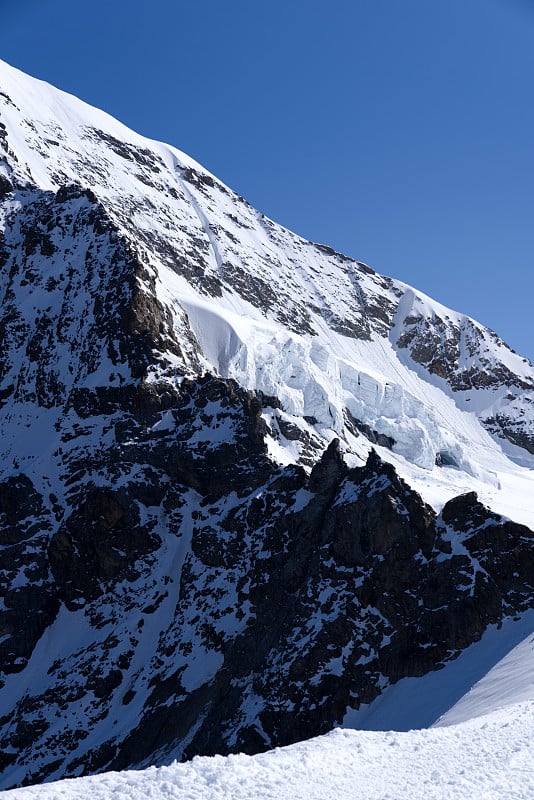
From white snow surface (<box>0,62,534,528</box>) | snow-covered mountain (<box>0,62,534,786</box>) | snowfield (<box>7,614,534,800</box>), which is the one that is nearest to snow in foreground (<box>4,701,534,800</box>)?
snowfield (<box>7,614,534,800</box>)

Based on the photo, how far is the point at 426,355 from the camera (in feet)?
591

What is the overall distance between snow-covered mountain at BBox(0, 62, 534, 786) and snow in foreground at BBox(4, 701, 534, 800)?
99.6ft

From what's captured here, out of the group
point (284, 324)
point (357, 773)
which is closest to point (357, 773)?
point (357, 773)

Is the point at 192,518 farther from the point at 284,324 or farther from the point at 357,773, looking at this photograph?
the point at 284,324

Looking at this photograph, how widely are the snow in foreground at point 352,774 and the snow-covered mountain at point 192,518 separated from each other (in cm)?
3035

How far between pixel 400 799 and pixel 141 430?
6863 cm

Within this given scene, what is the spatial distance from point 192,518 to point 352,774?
57.4 meters

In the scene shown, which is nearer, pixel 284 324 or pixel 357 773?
pixel 357 773

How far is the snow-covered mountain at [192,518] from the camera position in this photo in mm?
70250

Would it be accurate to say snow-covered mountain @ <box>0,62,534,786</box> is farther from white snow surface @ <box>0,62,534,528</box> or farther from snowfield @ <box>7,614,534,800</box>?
snowfield @ <box>7,614,534,800</box>

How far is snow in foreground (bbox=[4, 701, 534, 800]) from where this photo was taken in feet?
101

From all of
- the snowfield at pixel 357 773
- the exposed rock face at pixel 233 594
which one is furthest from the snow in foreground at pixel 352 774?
the exposed rock face at pixel 233 594

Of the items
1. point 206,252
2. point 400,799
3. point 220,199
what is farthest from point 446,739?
point 220,199

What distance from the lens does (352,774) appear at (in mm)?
33906
